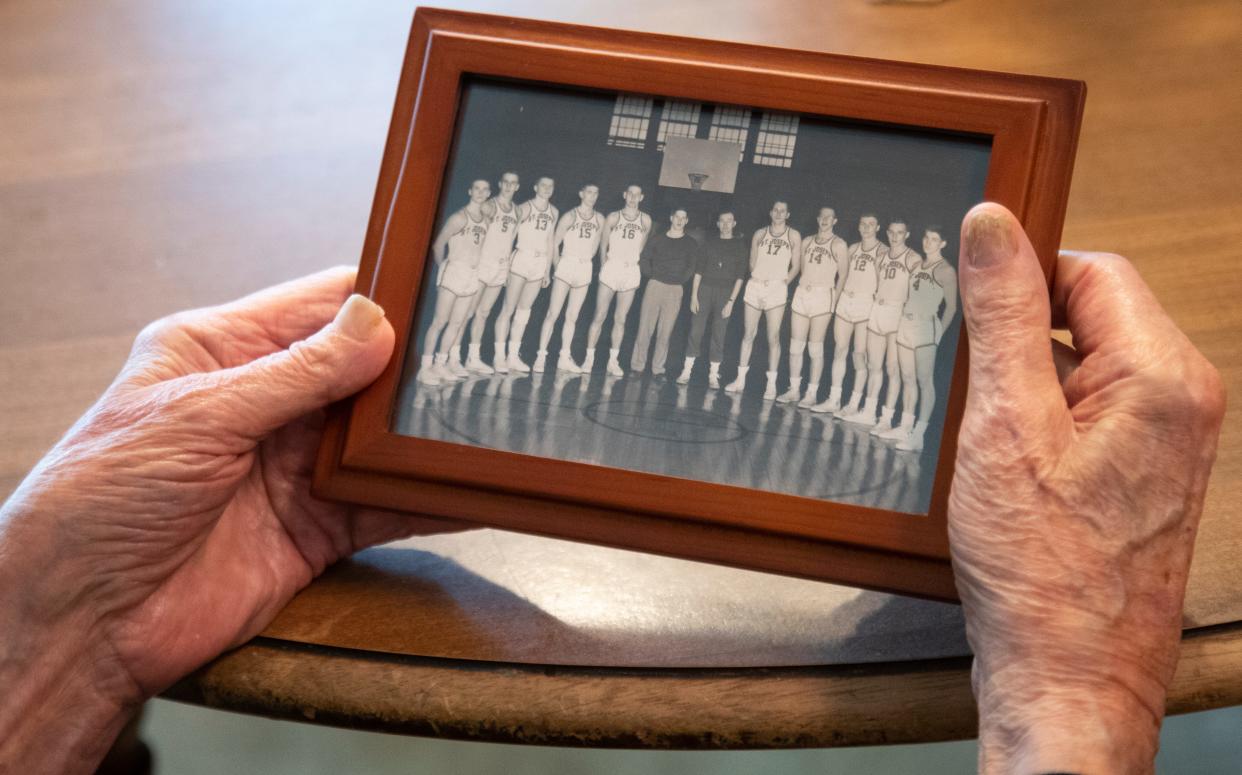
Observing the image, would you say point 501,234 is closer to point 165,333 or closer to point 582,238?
point 582,238

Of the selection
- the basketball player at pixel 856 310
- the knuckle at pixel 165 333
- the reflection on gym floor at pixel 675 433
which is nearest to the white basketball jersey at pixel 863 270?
the basketball player at pixel 856 310

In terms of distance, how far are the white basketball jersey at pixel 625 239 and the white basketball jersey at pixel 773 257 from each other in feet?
0.31

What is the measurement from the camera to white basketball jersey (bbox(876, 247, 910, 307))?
819 mm

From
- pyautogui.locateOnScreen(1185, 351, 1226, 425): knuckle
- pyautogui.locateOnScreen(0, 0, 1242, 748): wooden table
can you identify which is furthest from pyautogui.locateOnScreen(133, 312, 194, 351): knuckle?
pyautogui.locateOnScreen(1185, 351, 1226, 425): knuckle

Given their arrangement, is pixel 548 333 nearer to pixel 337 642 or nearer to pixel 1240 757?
pixel 337 642

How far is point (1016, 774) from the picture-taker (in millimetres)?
728

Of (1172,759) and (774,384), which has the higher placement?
(774,384)

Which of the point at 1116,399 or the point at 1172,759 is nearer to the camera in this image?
the point at 1116,399

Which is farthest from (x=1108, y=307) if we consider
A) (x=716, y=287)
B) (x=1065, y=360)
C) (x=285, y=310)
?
(x=285, y=310)

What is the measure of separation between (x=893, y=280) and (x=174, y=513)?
23.0 inches

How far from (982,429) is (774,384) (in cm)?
16

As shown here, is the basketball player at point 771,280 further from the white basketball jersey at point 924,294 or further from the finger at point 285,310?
the finger at point 285,310

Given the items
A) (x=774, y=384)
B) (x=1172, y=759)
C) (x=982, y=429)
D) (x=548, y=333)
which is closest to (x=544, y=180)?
(x=548, y=333)

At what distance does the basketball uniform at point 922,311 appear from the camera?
81 centimetres
